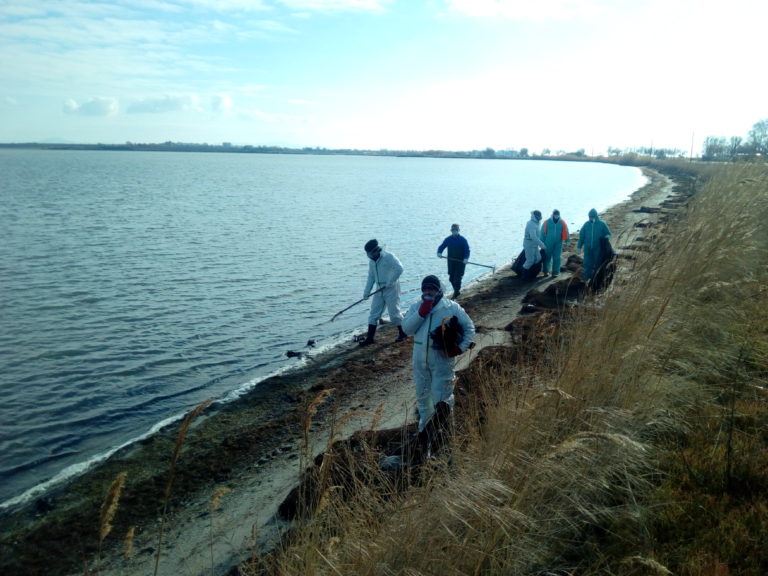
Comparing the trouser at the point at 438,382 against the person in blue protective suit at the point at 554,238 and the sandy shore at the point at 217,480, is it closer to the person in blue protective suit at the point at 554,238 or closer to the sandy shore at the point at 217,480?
the sandy shore at the point at 217,480

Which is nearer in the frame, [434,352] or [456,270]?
[434,352]

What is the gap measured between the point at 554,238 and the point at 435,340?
12384mm

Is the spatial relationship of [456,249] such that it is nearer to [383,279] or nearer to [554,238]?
[554,238]

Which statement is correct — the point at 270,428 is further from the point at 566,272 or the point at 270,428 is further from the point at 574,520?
the point at 566,272

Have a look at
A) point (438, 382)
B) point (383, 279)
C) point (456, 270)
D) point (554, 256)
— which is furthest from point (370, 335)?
point (554, 256)

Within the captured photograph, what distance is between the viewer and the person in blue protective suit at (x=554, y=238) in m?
17.4

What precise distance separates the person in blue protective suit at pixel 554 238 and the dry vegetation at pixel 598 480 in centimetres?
1136

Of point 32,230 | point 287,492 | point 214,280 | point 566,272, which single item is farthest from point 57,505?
point 32,230

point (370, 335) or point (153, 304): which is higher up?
point (370, 335)

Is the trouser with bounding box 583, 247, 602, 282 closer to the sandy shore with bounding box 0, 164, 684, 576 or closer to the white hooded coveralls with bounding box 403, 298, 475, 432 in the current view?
the sandy shore with bounding box 0, 164, 684, 576

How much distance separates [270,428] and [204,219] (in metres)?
31.3

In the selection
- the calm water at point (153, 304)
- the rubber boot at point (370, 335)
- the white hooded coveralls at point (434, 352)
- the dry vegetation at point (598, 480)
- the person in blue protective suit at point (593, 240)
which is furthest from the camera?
the person in blue protective suit at point (593, 240)

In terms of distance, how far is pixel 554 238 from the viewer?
1777 cm

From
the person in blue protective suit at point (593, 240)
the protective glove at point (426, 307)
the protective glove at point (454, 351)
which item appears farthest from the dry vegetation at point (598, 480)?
the person in blue protective suit at point (593, 240)
